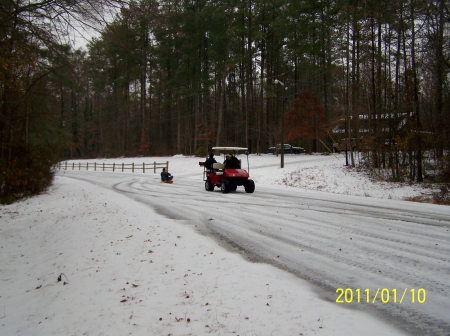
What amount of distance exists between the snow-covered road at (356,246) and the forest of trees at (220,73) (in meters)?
4.47

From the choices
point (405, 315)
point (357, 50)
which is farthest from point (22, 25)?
point (357, 50)

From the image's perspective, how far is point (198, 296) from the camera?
3943mm

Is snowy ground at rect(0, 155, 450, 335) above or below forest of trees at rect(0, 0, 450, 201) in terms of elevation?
below

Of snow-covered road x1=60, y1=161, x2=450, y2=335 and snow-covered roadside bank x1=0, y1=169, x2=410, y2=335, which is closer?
snow-covered roadside bank x1=0, y1=169, x2=410, y2=335

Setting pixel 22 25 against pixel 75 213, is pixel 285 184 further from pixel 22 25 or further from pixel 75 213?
pixel 22 25
